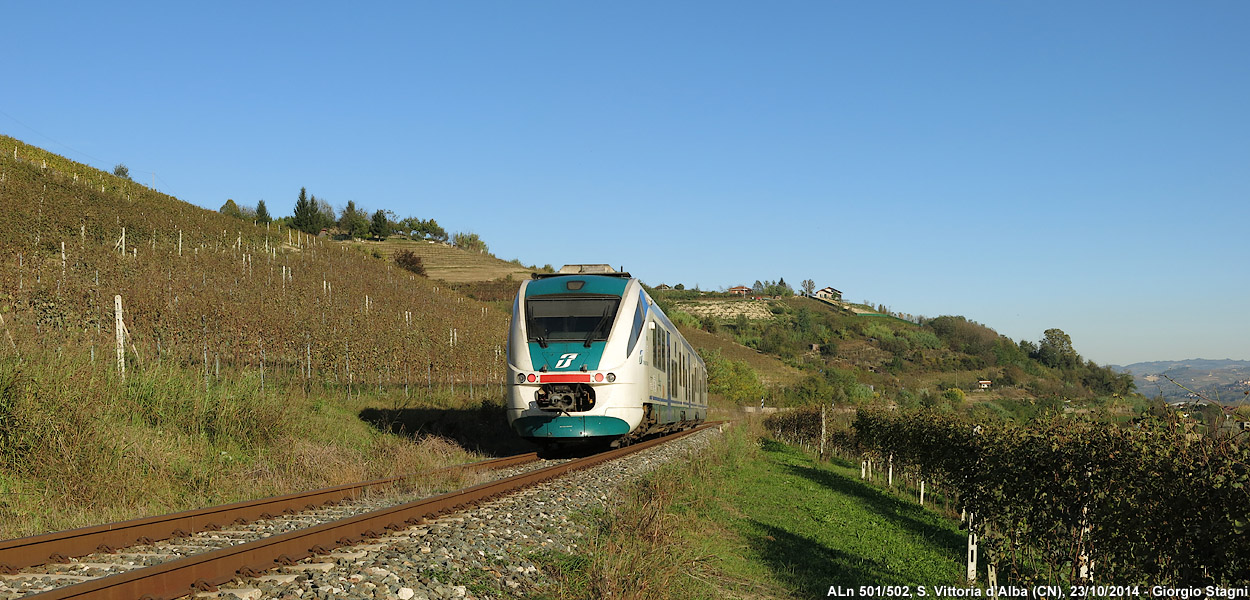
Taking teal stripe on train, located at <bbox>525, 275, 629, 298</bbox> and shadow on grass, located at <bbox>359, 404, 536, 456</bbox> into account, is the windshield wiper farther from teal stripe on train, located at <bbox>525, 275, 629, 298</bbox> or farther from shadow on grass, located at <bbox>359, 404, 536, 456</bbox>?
shadow on grass, located at <bbox>359, 404, 536, 456</bbox>

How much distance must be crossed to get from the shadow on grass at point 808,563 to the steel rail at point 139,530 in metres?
5.50

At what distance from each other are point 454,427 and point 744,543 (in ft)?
37.0

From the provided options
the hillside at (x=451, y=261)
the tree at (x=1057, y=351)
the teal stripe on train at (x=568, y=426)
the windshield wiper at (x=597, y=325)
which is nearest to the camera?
the teal stripe on train at (x=568, y=426)

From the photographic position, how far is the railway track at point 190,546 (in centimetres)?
493

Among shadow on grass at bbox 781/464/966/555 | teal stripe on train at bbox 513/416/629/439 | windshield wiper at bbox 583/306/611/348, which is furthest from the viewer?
windshield wiper at bbox 583/306/611/348

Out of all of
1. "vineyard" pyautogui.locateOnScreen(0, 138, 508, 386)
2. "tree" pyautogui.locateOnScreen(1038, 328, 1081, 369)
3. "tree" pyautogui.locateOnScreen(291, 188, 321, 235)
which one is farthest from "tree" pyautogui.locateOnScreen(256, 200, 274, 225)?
"tree" pyautogui.locateOnScreen(1038, 328, 1081, 369)

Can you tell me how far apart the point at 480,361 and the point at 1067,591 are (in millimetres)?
26014

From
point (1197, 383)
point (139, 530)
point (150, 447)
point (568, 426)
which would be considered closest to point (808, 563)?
point (1197, 383)

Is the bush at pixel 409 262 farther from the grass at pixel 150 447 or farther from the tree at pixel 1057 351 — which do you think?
the tree at pixel 1057 351

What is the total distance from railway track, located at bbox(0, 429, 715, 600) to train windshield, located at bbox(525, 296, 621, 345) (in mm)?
5784

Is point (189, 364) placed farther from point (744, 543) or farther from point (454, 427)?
point (744, 543)

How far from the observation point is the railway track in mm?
4926

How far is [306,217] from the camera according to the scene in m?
101

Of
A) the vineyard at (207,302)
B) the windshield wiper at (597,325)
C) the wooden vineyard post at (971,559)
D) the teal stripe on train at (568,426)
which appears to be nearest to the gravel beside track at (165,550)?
the teal stripe on train at (568,426)
